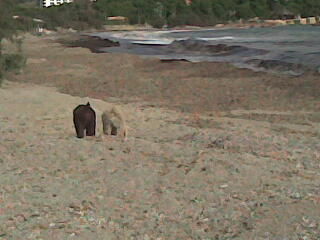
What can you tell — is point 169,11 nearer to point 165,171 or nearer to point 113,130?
point 113,130

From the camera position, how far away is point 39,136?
10.8 m

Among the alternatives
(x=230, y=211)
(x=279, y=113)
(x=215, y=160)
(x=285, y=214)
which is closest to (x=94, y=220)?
(x=230, y=211)

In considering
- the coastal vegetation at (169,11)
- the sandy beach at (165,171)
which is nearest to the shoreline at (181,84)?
the sandy beach at (165,171)

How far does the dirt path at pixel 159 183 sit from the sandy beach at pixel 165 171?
0.5 inches

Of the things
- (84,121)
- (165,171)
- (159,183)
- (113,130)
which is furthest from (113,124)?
(159,183)

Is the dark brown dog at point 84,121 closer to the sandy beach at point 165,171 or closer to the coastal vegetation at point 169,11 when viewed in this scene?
the sandy beach at point 165,171

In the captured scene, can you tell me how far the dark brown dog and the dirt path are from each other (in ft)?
0.61

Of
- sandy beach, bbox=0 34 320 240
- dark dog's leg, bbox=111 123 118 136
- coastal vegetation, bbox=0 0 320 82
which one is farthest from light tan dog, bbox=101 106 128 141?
coastal vegetation, bbox=0 0 320 82

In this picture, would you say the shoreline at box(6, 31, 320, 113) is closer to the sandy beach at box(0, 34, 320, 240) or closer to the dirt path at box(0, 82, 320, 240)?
the sandy beach at box(0, 34, 320, 240)

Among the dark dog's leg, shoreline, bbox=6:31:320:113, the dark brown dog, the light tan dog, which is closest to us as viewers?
the dark brown dog

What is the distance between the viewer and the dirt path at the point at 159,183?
20.4 feet

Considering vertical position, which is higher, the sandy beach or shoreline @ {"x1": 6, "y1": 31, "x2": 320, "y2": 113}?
the sandy beach

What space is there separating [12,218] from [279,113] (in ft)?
31.6

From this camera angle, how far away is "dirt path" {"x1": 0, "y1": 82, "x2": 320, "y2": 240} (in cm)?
620
